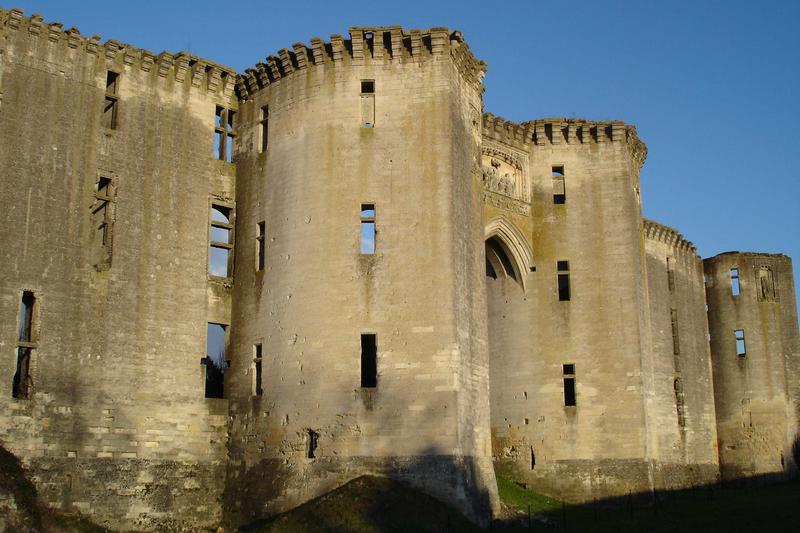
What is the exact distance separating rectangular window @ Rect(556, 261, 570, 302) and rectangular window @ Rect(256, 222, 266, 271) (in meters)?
11.4

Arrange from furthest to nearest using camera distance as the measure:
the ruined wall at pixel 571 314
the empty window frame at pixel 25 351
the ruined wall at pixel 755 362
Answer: the ruined wall at pixel 755 362 < the ruined wall at pixel 571 314 < the empty window frame at pixel 25 351

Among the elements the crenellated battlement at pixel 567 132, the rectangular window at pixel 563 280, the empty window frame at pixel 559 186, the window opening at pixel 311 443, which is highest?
the crenellated battlement at pixel 567 132

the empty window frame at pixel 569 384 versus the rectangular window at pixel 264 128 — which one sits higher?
the rectangular window at pixel 264 128

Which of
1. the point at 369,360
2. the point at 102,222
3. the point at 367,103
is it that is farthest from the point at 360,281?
the point at 102,222

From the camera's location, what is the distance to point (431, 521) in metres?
23.0

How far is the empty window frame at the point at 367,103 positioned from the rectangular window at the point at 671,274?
19.8 metres

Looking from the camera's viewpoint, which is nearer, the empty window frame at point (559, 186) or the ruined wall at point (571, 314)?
the ruined wall at point (571, 314)

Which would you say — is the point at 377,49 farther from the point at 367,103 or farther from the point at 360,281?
the point at 360,281

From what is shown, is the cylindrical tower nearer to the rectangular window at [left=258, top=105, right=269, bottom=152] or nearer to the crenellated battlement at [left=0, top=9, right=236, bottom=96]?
the rectangular window at [left=258, top=105, right=269, bottom=152]

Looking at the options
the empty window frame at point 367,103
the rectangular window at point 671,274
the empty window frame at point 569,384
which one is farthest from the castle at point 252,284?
the rectangular window at point 671,274

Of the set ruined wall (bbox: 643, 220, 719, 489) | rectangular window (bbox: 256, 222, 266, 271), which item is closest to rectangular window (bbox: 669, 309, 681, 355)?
ruined wall (bbox: 643, 220, 719, 489)

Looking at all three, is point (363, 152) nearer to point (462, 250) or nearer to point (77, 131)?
point (462, 250)

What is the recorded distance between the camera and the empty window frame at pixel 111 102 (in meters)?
26.5

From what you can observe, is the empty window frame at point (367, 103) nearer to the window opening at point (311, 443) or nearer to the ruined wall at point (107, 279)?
the ruined wall at point (107, 279)
